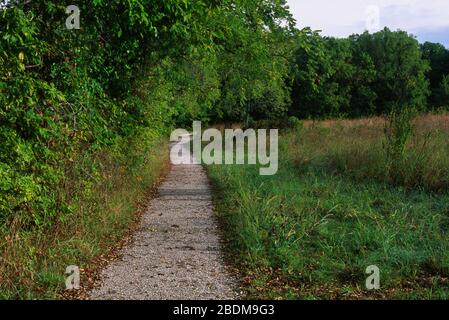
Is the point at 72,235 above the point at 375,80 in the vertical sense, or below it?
below

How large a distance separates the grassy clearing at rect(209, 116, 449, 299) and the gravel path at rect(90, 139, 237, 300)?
0.33m

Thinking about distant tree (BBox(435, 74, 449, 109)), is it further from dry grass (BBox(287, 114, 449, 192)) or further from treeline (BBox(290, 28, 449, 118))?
dry grass (BBox(287, 114, 449, 192))

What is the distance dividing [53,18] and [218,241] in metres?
3.97

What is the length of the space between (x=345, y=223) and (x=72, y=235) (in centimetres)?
412

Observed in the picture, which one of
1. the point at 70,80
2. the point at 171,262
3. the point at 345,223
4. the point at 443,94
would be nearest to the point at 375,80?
Answer: the point at 443,94

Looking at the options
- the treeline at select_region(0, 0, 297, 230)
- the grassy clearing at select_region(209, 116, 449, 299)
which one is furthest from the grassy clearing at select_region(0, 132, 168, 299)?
the grassy clearing at select_region(209, 116, 449, 299)

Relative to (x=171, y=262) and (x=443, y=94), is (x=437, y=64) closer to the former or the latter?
(x=443, y=94)

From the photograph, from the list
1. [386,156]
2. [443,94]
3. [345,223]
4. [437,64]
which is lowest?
[345,223]

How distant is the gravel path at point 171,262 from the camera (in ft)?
17.0

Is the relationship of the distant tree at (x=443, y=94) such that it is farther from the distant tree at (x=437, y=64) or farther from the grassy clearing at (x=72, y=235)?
the grassy clearing at (x=72, y=235)

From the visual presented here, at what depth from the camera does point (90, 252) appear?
6.28 meters

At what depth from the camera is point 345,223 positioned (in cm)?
761
